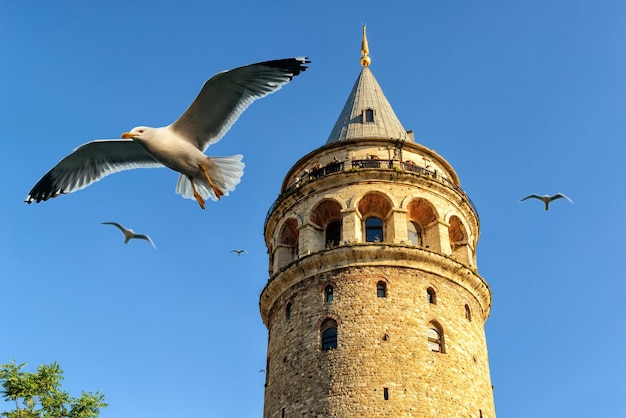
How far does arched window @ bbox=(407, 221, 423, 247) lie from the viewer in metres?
38.2

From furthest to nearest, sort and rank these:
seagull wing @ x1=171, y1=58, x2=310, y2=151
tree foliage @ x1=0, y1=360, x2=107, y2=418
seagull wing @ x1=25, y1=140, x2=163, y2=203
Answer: tree foliage @ x1=0, y1=360, x2=107, y2=418 → seagull wing @ x1=25, y1=140, x2=163, y2=203 → seagull wing @ x1=171, y1=58, x2=310, y2=151

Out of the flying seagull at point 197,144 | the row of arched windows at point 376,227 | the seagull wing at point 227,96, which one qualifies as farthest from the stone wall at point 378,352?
the seagull wing at point 227,96

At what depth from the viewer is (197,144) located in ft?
52.7

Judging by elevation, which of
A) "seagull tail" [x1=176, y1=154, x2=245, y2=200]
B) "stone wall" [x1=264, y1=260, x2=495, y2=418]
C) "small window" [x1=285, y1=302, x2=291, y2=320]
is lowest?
"seagull tail" [x1=176, y1=154, x2=245, y2=200]

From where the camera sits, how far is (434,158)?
41812 millimetres

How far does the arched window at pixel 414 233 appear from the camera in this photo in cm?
3825

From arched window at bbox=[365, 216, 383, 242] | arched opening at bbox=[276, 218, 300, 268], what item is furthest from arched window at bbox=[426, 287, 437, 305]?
arched opening at bbox=[276, 218, 300, 268]

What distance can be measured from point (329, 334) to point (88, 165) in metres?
19.2

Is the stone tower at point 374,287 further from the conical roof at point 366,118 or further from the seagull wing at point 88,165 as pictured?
the seagull wing at point 88,165

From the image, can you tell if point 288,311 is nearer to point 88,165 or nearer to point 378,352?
point 378,352

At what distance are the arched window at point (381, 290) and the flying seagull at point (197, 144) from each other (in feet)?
62.9

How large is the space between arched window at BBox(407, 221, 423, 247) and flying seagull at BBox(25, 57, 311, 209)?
22.6m

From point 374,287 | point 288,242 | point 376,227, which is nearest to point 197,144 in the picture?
point 374,287

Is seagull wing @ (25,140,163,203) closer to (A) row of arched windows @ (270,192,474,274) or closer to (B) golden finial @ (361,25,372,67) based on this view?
(A) row of arched windows @ (270,192,474,274)
